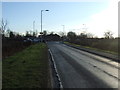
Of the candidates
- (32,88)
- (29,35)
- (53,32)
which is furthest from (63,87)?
(53,32)

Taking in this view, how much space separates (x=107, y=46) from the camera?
4597 centimetres

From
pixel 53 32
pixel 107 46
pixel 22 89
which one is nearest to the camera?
pixel 22 89

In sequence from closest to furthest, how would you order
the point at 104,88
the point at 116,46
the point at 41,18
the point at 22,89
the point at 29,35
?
1. the point at 22,89
2. the point at 104,88
3. the point at 116,46
4. the point at 41,18
5. the point at 29,35

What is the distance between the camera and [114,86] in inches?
442

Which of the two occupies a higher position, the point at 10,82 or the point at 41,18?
the point at 41,18

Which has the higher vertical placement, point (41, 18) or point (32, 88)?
point (41, 18)

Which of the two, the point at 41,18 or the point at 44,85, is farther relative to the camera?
the point at 41,18

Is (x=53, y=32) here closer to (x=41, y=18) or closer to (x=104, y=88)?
(x=41, y=18)

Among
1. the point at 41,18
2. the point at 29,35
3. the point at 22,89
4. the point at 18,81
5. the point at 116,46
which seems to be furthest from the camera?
the point at 29,35

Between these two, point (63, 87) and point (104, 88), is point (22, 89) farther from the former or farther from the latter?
point (104, 88)

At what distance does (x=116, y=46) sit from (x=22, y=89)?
3140 cm

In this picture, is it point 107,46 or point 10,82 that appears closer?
point 10,82

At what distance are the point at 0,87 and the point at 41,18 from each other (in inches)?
2202

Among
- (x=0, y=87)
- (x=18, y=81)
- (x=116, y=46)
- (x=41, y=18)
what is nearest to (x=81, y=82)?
(x=18, y=81)
